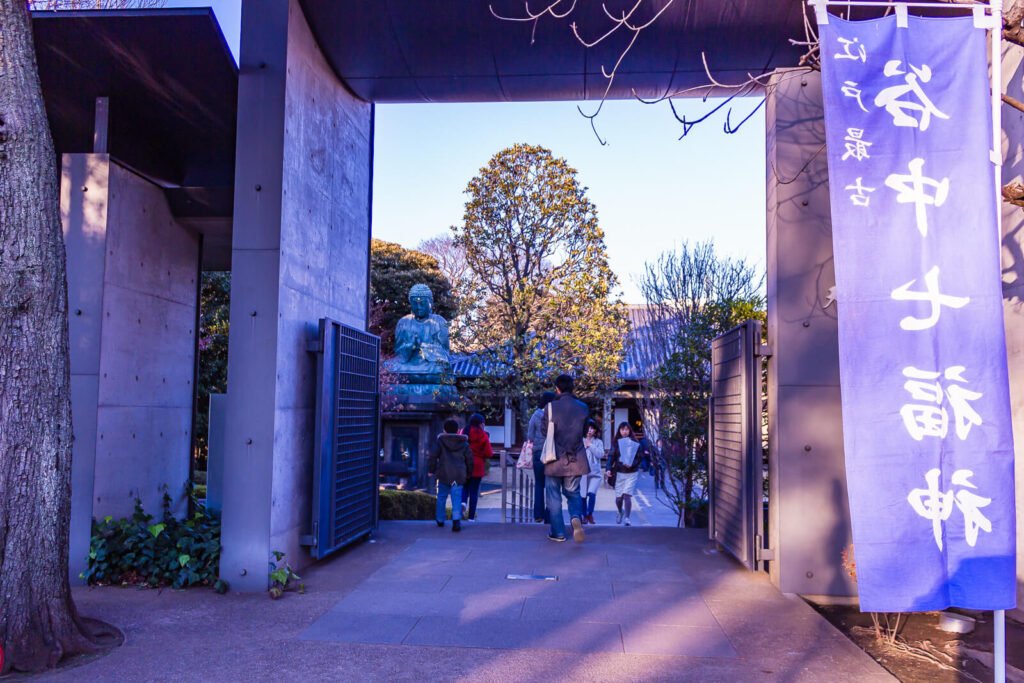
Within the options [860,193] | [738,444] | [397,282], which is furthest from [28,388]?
[397,282]

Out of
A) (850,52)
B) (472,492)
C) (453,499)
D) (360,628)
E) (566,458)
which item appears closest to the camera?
(850,52)

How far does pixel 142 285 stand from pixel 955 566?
24.1 ft

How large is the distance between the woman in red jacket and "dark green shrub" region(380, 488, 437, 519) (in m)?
1.89

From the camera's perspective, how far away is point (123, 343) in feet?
25.5

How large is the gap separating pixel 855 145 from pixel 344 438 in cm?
556

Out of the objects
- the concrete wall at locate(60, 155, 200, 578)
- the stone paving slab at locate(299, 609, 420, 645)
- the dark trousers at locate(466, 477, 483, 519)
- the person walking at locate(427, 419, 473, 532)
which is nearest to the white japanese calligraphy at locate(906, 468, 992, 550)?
the stone paving slab at locate(299, 609, 420, 645)

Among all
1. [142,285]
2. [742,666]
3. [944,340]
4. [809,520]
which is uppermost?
[142,285]

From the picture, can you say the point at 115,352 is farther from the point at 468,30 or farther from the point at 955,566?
the point at 955,566

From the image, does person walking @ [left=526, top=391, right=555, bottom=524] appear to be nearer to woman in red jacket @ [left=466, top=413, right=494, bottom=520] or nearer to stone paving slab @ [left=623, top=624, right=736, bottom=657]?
woman in red jacket @ [left=466, top=413, right=494, bottom=520]

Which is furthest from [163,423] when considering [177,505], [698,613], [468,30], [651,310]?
[651,310]

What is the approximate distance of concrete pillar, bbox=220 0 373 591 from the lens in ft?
22.0

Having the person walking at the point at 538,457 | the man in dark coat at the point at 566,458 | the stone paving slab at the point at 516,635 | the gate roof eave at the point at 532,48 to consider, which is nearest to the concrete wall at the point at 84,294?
the gate roof eave at the point at 532,48

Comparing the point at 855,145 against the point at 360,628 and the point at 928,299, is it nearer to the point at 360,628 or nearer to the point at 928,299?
the point at 928,299

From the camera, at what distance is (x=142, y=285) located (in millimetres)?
8164
